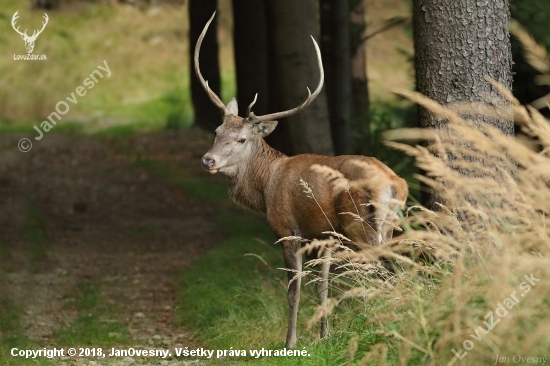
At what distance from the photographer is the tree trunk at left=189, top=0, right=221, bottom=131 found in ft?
64.8

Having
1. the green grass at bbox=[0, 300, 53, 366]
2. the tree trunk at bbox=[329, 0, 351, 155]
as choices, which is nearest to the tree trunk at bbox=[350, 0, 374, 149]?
the tree trunk at bbox=[329, 0, 351, 155]

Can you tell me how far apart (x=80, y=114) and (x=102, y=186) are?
952 cm

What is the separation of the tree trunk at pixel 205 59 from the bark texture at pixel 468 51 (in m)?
11.9

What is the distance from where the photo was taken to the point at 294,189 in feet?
25.8

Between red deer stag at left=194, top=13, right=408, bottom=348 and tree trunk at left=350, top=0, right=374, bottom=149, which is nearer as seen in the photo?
red deer stag at left=194, top=13, right=408, bottom=348

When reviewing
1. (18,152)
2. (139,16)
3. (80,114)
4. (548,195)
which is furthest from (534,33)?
(139,16)

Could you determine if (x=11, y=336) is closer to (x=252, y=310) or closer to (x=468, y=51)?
(x=252, y=310)

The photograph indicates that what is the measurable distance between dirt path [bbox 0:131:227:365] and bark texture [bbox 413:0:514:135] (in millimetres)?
3496

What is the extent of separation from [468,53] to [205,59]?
45.2 feet

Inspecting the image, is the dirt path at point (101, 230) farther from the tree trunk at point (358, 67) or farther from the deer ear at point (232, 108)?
the tree trunk at point (358, 67)

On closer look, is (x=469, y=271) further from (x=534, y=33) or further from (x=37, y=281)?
(x=37, y=281)

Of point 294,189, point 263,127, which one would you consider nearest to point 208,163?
point 263,127

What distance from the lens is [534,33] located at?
34.9 feet

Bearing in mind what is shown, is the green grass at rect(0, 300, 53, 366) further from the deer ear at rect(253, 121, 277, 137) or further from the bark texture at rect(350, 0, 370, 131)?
the bark texture at rect(350, 0, 370, 131)
